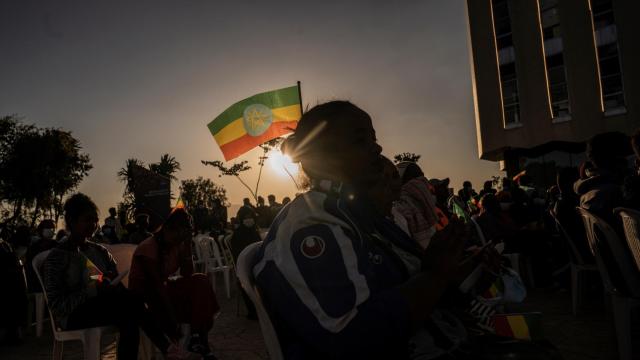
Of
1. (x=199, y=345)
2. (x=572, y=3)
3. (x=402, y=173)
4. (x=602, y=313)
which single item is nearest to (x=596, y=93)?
(x=572, y=3)

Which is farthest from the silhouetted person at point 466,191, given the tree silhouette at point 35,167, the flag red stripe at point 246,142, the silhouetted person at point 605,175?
the tree silhouette at point 35,167

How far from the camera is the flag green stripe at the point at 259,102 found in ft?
29.2

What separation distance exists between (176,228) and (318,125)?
3.17 metres

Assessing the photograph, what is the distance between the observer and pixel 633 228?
105 inches

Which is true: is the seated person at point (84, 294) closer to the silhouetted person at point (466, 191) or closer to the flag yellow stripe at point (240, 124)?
the flag yellow stripe at point (240, 124)

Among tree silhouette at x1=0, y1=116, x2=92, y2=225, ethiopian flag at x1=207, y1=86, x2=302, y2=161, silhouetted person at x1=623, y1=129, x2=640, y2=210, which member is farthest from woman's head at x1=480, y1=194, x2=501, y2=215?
tree silhouette at x1=0, y1=116, x2=92, y2=225

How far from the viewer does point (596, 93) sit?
66.8 ft

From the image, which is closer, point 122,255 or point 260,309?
point 260,309

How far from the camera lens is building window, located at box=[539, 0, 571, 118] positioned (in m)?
21.4

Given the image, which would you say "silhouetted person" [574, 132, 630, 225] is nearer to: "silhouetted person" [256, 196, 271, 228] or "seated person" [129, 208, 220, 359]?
"seated person" [129, 208, 220, 359]

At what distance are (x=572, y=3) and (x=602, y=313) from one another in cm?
2102

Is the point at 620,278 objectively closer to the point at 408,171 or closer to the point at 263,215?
the point at 408,171

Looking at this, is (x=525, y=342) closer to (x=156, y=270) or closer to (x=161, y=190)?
(x=156, y=270)

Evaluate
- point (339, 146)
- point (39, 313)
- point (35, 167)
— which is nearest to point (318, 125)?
point (339, 146)
